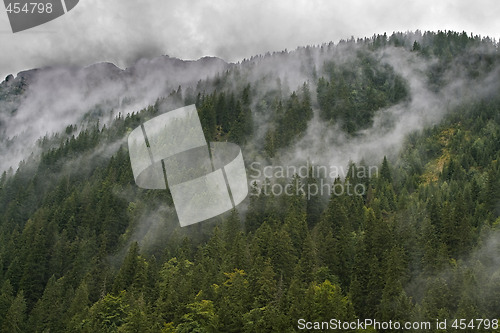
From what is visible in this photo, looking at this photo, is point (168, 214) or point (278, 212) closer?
point (278, 212)

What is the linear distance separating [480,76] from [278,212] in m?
113

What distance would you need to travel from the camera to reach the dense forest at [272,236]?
6291 centimetres

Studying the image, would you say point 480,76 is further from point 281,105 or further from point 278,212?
point 278,212

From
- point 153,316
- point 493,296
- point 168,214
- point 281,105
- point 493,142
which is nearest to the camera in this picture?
point 493,296

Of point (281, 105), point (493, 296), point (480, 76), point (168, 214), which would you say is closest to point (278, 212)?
point (168, 214)

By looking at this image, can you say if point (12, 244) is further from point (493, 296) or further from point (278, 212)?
point (493, 296)

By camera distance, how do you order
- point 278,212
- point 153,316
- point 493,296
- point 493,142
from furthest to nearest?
point 493,142 → point 278,212 → point 153,316 → point 493,296

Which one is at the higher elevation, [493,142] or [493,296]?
[493,296]

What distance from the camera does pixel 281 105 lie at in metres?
178

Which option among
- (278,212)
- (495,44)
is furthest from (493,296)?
(495,44)

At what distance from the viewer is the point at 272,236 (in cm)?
8275

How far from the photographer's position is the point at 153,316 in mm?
66125

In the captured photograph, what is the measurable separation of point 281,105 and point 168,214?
78953 millimetres

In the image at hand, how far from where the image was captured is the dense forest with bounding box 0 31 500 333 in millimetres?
62906
